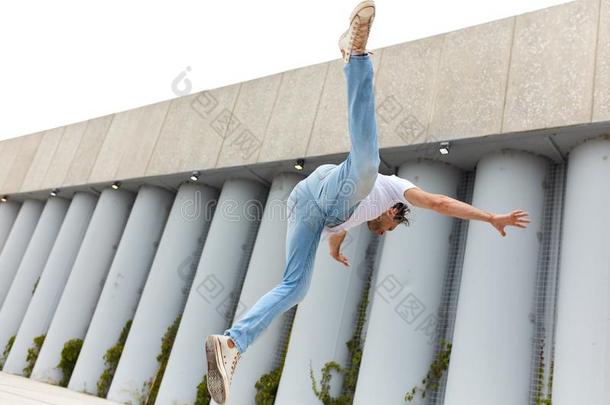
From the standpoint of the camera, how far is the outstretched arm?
2.48m

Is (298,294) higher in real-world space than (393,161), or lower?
lower

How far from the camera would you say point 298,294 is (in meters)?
2.93

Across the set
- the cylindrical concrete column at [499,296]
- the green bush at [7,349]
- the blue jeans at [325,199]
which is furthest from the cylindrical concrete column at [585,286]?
the green bush at [7,349]

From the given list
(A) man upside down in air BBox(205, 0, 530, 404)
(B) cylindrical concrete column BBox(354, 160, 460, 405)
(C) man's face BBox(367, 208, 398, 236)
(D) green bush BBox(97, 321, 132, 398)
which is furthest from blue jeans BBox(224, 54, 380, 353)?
(D) green bush BBox(97, 321, 132, 398)

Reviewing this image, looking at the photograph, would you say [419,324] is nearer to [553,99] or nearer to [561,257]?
[561,257]

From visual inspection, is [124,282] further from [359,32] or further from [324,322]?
[359,32]

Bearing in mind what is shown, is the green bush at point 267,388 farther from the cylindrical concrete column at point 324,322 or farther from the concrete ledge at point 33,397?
the concrete ledge at point 33,397

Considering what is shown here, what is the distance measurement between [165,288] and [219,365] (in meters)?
5.87

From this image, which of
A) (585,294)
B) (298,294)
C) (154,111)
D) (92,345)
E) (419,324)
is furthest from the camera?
(154,111)

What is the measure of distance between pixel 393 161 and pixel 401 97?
84 cm

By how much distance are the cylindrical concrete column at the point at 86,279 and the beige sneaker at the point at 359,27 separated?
8.34 meters

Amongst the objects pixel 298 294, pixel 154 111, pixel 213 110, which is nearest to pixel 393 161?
pixel 213 110

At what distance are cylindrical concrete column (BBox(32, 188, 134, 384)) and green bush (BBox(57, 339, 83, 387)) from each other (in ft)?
0.27

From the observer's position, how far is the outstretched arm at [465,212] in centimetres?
248
